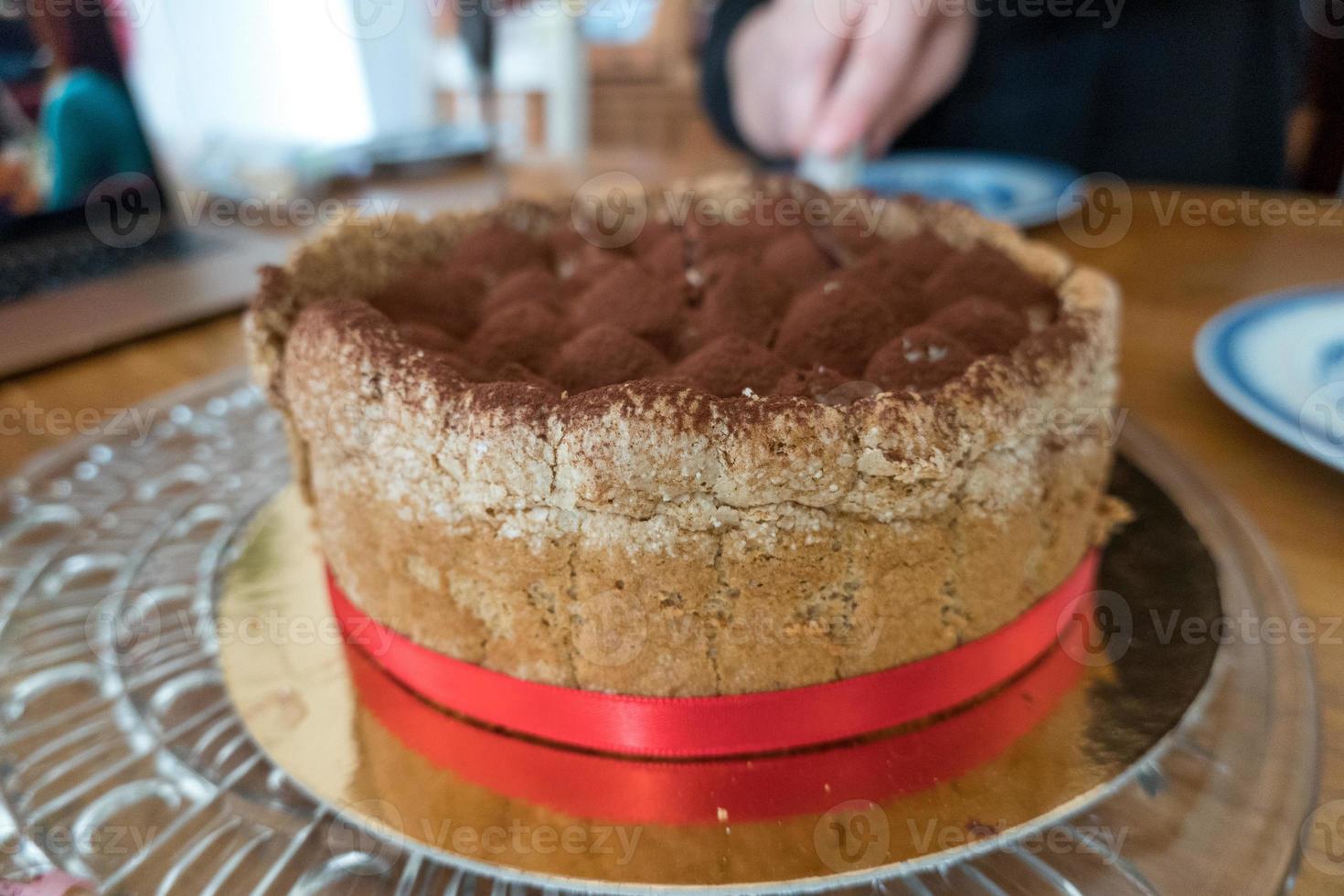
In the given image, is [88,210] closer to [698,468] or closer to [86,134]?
[86,134]

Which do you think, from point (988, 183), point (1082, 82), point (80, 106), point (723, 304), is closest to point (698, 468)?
point (723, 304)

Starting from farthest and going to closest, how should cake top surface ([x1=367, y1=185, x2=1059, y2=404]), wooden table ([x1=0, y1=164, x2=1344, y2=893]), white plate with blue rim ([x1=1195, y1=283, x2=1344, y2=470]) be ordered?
white plate with blue rim ([x1=1195, y1=283, x2=1344, y2=470]) < wooden table ([x1=0, y1=164, x2=1344, y2=893]) < cake top surface ([x1=367, y1=185, x2=1059, y2=404])

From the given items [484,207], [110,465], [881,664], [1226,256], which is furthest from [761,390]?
[1226,256]

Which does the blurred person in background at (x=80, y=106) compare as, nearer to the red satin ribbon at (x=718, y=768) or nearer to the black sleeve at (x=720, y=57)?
the black sleeve at (x=720, y=57)

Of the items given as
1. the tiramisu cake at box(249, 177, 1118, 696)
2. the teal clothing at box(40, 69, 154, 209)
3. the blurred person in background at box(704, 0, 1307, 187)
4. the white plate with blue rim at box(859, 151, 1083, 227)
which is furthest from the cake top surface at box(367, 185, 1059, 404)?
the teal clothing at box(40, 69, 154, 209)

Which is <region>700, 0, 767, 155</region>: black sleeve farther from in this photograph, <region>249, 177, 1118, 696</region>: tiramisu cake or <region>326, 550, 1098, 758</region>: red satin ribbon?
<region>326, 550, 1098, 758</region>: red satin ribbon
